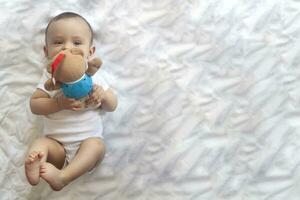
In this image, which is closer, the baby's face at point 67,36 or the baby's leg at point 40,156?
the baby's leg at point 40,156

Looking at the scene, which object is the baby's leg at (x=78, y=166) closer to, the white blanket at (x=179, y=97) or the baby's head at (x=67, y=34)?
the white blanket at (x=179, y=97)

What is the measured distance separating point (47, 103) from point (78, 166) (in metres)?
0.16

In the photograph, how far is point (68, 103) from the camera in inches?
42.8

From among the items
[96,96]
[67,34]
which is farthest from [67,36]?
[96,96]

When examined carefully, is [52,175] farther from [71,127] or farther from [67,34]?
[67,34]

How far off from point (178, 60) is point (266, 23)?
25cm

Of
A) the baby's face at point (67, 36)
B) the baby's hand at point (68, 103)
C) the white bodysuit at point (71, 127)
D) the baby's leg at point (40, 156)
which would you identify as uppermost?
the baby's face at point (67, 36)

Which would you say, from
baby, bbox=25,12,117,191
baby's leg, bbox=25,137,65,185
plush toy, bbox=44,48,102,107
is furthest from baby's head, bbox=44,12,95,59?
baby's leg, bbox=25,137,65,185

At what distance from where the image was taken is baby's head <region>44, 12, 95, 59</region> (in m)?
1.16

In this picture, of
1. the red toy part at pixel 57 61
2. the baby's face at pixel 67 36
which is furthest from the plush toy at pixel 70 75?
the baby's face at pixel 67 36

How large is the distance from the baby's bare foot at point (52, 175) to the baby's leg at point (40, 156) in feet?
0.03

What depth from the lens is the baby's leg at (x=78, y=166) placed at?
1057 millimetres

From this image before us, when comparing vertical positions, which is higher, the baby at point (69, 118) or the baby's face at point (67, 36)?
the baby's face at point (67, 36)

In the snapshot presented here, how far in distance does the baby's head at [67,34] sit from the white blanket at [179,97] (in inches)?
3.7
